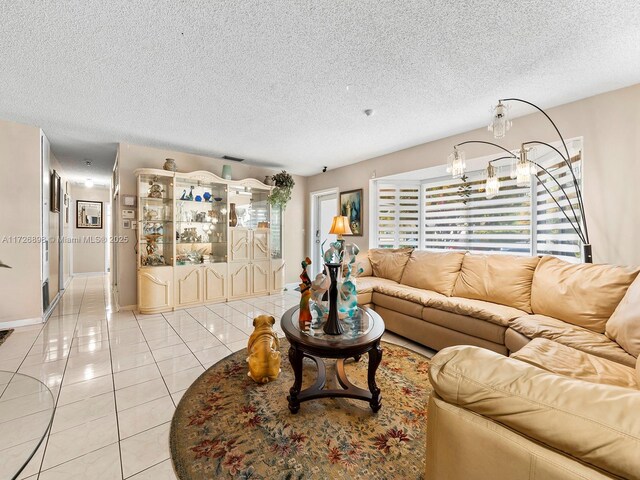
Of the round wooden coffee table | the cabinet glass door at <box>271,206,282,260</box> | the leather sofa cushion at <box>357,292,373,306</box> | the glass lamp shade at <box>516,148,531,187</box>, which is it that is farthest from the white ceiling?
the cabinet glass door at <box>271,206,282,260</box>

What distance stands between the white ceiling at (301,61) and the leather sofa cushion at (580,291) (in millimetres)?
1541

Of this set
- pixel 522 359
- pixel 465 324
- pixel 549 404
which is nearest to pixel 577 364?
pixel 522 359

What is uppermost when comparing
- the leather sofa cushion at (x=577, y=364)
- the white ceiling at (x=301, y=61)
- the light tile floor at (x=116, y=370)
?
the white ceiling at (x=301, y=61)

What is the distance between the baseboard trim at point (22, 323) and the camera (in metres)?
3.26

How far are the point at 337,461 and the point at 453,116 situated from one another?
3215 millimetres

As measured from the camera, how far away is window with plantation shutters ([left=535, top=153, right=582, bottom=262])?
107 inches

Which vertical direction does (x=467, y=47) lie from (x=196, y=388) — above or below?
above

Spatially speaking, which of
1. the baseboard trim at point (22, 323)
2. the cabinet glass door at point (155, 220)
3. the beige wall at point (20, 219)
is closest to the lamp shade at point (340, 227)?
the cabinet glass door at point (155, 220)

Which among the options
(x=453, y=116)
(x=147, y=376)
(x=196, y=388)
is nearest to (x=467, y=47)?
(x=453, y=116)

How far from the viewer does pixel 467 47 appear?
184 cm

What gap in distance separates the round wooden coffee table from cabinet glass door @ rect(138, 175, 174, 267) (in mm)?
3014

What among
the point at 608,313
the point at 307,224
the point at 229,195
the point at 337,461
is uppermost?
the point at 229,195

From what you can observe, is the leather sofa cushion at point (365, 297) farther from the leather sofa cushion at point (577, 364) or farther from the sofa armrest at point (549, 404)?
the sofa armrest at point (549, 404)

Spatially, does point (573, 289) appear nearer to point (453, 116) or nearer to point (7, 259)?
point (453, 116)
